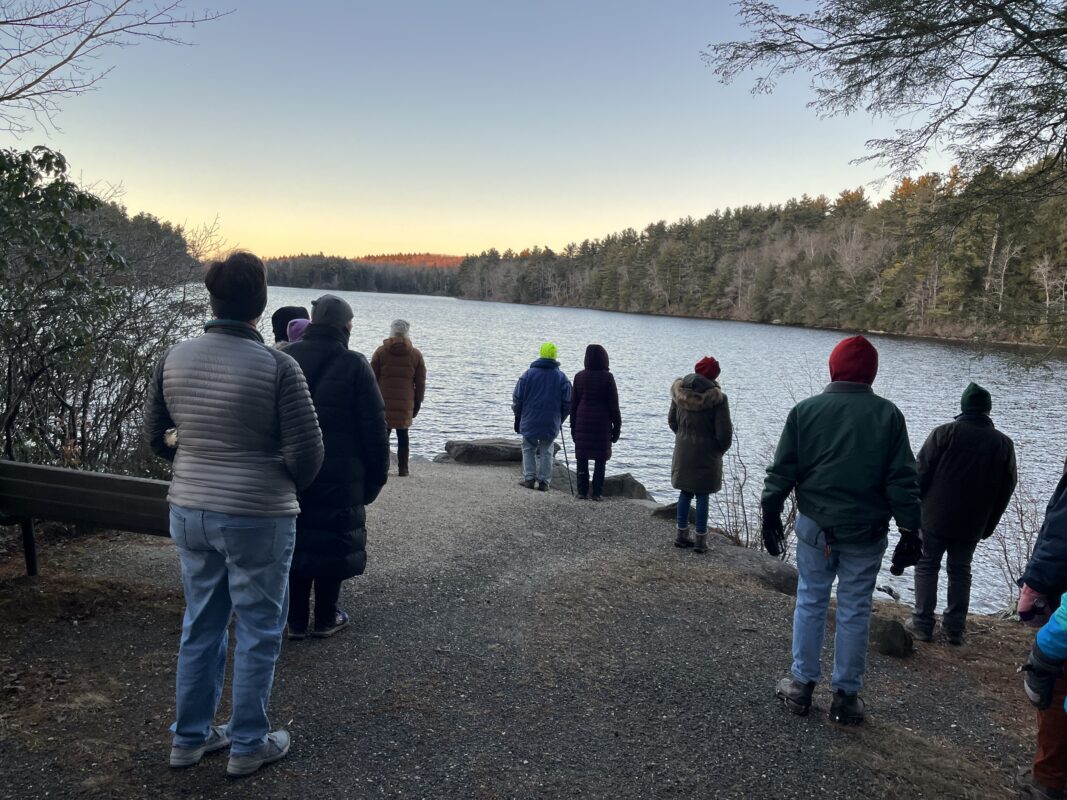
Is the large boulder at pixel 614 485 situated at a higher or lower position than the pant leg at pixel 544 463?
lower

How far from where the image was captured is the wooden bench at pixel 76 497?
4.82 metres

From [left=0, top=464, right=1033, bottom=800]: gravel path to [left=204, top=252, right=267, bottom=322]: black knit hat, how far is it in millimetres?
1993

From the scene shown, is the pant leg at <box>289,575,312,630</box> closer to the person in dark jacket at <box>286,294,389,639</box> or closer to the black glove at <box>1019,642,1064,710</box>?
the person in dark jacket at <box>286,294,389,639</box>

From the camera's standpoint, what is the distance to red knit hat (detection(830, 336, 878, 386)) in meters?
4.01

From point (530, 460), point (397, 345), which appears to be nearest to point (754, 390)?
point (530, 460)

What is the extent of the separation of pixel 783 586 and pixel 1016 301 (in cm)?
346

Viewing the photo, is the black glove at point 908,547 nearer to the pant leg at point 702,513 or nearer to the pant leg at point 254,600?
the pant leg at point 254,600

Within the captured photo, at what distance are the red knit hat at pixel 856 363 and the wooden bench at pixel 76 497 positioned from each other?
4392 millimetres

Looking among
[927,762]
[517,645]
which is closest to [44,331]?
[517,645]

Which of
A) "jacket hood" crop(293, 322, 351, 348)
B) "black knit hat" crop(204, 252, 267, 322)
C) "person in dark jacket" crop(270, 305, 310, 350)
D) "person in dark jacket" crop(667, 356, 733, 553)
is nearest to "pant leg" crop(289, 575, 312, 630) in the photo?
"jacket hood" crop(293, 322, 351, 348)

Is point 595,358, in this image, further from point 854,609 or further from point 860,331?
point 860,331

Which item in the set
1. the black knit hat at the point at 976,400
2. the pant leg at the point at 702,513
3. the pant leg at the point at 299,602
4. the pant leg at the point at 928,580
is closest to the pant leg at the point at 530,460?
the pant leg at the point at 702,513

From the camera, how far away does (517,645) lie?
4.79 meters

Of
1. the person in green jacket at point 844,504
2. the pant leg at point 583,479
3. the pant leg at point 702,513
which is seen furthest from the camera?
the pant leg at point 583,479
